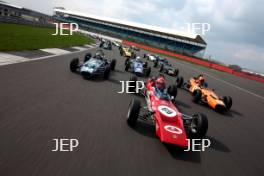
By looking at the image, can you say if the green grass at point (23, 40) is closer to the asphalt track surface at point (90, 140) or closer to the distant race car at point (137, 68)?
the distant race car at point (137, 68)

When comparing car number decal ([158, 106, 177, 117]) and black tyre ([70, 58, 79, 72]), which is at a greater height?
car number decal ([158, 106, 177, 117])

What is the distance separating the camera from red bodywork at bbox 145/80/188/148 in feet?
17.1

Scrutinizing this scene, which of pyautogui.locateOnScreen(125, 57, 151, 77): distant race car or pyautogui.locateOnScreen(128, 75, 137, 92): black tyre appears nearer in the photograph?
pyautogui.locateOnScreen(128, 75, 137, 92): black tyre

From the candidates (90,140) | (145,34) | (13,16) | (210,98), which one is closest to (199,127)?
(90,140)

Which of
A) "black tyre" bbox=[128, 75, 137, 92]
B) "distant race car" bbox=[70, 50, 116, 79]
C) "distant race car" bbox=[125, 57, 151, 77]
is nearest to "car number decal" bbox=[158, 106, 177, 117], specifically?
"black tyre" bbox=[128, 75, 137, 92]

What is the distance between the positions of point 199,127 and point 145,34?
3215 inches

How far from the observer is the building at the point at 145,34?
76.8 meters

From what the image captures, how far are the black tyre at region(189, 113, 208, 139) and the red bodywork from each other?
564 mm

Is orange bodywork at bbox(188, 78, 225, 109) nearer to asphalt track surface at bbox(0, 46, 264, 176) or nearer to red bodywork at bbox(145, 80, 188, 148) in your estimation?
asphalt track surface at bbox(0, 46, 264, 176)

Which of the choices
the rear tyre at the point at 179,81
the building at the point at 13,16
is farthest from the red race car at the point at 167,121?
the building at the point at 13,16

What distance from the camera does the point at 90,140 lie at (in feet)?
16.5

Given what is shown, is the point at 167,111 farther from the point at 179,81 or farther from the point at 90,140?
the point at 179,81

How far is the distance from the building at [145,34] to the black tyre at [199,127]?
2622 inches

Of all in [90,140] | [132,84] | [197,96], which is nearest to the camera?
[90,140]
